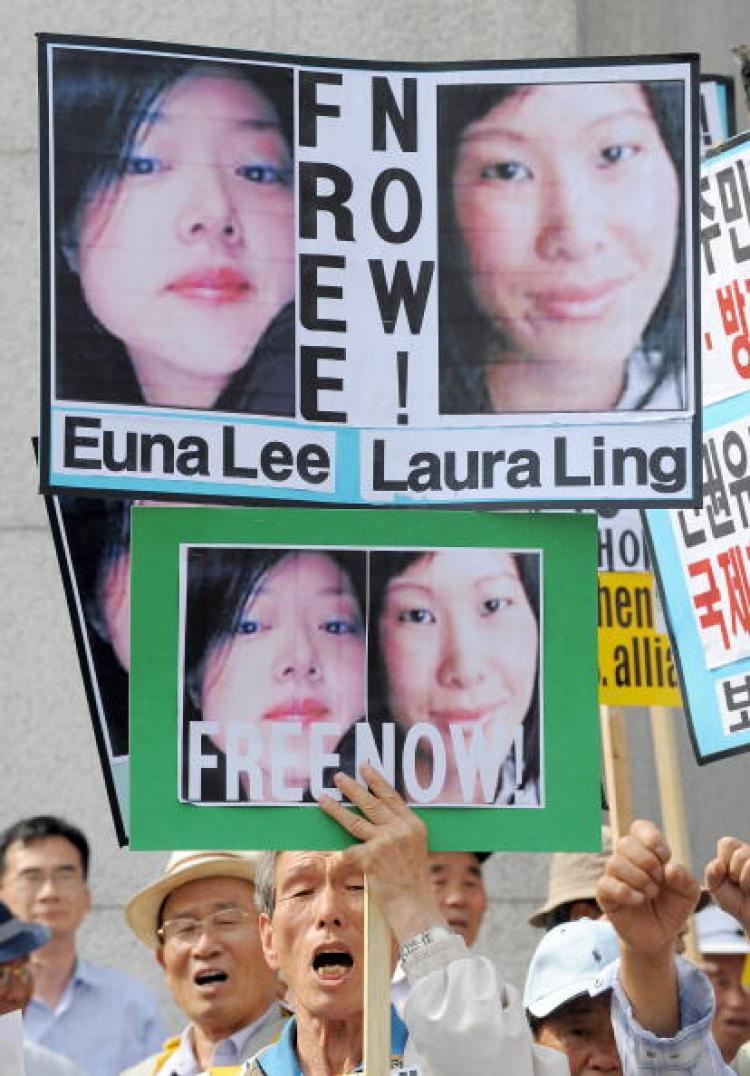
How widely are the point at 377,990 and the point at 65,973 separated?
3.53 metres

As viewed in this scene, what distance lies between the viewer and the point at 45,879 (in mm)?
7453

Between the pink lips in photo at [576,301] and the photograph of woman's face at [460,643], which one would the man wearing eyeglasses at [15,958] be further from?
the pink lips in photo at [576,301]

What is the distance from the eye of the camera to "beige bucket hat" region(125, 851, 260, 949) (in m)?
6.11

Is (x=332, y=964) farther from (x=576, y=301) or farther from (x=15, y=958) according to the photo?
(x=576, y=301)

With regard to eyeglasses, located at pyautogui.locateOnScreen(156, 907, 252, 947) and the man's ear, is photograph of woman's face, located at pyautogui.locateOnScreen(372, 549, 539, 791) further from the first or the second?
eyeglasses, located at pyautogui.locateOnScreen(156, 907, 252, 947)

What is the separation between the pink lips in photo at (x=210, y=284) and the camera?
4336 mm

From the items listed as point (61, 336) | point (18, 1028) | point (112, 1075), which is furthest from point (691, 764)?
point (61, 336)

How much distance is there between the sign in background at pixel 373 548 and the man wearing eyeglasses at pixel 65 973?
3.13 m

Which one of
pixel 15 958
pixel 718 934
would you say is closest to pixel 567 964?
pixel 15 958

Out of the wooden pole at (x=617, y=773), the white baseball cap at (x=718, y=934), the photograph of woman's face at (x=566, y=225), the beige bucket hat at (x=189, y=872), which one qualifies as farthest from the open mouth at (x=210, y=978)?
the photograph of woman's face at (x=566, y=225)

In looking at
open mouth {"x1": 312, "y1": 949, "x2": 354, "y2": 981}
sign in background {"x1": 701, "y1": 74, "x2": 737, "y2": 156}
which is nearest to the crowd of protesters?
open mouth {"x1": 312, "y1": 949, "x2": 354, "y2": 981}

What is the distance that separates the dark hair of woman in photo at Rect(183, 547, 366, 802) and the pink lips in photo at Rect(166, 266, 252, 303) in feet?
1.24

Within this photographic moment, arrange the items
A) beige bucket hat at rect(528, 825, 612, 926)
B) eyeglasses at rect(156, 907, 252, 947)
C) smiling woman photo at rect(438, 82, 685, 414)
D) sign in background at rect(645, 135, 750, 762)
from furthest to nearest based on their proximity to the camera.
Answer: beige bucket hat at rect(528, 825, 612, 926)
eyeglasses at rect(156, 907, 252, 947)
sign in background at rect(645, 135, 750, 762)
smiling woman photo at rect(438, 82, 685, 414)

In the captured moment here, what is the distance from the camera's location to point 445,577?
4293mm
